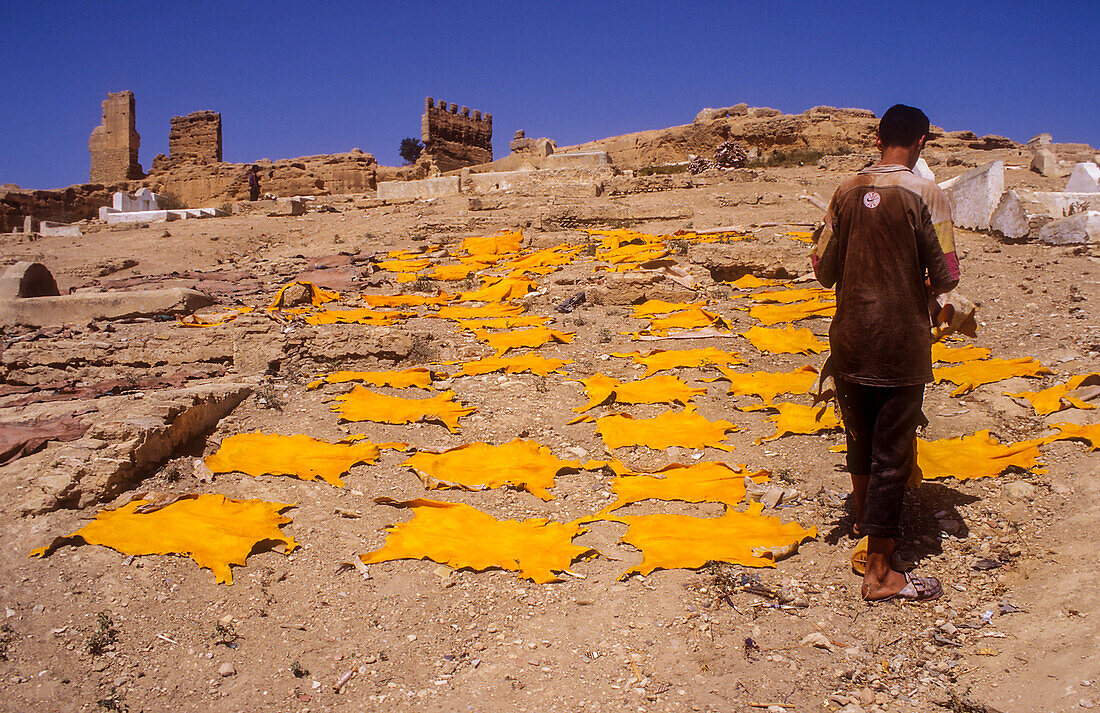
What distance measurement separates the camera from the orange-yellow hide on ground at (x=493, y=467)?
10.0 feet

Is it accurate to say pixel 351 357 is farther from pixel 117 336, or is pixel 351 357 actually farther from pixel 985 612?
pixel 985 612

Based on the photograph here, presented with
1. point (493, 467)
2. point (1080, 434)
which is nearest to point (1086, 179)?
point (1080, 434)

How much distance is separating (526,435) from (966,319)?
7.11 feet

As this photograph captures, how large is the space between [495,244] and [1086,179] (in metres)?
7.52

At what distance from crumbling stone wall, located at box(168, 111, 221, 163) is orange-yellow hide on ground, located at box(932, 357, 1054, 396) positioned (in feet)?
70.3

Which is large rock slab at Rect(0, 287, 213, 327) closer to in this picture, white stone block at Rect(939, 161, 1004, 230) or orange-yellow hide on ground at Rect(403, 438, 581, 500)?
orange-yellow hide on ground at Rect(403, 438, 581, 500)

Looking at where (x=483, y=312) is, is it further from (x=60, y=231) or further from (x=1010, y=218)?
(x=60, y=231)

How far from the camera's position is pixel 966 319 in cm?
216

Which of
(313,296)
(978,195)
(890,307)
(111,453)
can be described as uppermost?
(978,195)

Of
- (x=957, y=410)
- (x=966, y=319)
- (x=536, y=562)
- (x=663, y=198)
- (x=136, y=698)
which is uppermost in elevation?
(x=663, y=198)

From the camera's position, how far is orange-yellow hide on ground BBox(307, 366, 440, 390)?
4.39 metres

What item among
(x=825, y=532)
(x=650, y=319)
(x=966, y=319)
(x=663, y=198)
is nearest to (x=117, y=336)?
(x=650, y=319)

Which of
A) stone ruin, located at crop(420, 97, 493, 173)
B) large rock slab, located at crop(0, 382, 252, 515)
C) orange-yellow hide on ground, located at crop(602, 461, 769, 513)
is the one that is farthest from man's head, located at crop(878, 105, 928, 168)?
stone ruin, located at crop(420, 97, 493, 173)

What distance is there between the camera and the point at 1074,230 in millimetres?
6965
